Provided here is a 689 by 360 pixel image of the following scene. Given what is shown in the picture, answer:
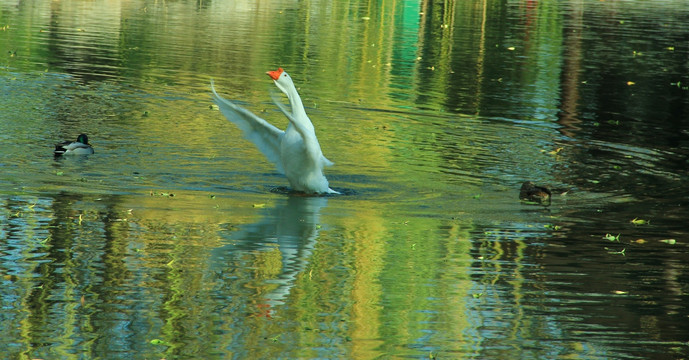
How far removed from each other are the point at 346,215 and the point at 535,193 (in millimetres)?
2373

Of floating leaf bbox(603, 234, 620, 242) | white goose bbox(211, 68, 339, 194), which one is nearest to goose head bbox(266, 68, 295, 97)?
white goose bbox(211, 68, 339, 194)

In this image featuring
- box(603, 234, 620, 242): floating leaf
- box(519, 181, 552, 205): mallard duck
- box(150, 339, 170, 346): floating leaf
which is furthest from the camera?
box(519, 181, 552, 205): mallard duck

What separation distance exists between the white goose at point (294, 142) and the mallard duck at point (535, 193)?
232 centimetres

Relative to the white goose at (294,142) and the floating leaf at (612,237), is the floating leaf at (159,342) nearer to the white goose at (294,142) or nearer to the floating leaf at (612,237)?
the floating leaf at (612,237)

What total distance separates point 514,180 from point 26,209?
6256 millimetres

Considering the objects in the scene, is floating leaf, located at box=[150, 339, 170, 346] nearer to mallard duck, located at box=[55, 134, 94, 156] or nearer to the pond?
the pond

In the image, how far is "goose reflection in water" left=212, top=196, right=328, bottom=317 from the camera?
8883 mm

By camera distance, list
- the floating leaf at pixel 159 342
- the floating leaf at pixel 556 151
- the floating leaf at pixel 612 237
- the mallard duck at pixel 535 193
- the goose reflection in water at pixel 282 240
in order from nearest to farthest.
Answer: the floating leaf at pixel 159 342 < the goose reflection in water at pixel 282 240 < the floating leaf at pixel 612 237 < the mallard duck at pixel 535 193 < the floating leaf at pixel 556 151

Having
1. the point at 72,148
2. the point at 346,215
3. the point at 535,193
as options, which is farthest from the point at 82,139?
the point at 535,193

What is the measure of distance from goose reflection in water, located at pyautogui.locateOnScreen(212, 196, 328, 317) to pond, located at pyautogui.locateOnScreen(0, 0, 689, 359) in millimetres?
42

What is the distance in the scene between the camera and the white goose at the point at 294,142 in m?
12.7

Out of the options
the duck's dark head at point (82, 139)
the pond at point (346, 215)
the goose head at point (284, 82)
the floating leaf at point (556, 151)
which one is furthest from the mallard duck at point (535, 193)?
the duck's dark head at point (82, 139)

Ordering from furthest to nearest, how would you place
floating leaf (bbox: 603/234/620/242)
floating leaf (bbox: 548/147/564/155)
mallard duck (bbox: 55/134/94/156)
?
floating leaf (bbox: 548/147/564/155)
mallard duck (bbox: 55/134/94/156)
floating leaf (bbox: 603/234/620/242)

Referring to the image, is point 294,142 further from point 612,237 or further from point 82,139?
point 612,237
